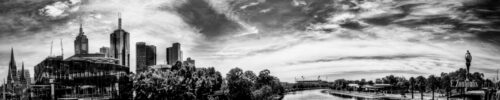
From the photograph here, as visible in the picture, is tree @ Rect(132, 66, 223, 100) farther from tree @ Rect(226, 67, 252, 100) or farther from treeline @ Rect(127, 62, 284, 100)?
tree @ Rect(226, 67, 252, 100)

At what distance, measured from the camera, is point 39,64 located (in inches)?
3142

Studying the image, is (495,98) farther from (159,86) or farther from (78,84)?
(78,84)

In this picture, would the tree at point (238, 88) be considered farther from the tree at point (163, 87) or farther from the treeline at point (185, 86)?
the tree at point (163, 87)

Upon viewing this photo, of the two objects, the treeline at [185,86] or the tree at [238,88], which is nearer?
the treeline at [185,86]

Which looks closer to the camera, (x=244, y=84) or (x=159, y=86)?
(x=159, y=86)

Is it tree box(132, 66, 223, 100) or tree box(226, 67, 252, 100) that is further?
tree box(226, 67, 252, 100)

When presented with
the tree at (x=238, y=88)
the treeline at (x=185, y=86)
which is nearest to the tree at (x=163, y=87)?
the treeline at (x=185, y=86)

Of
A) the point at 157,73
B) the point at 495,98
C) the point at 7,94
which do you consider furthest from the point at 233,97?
the point at 7,94

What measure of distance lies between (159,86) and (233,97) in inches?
960

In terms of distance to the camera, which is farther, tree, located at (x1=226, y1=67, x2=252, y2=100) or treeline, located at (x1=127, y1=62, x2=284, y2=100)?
tree, located at (x1=226, y1=67, x2=252, y2=100)

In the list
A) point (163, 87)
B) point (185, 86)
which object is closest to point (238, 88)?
point (185, 86)

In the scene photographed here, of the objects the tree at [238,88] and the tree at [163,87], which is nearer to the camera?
the tree at [163,87]

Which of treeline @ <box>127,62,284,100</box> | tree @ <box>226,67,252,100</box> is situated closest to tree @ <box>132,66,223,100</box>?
treeline @ <box>127,62,284,100</box>

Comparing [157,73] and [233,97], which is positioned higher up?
[157,73]
